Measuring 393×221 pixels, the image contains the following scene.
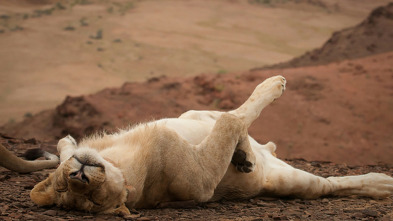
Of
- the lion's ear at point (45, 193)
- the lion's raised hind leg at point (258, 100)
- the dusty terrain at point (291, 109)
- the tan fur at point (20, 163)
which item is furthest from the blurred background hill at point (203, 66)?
Result: the lion's ear at point (45, 193)

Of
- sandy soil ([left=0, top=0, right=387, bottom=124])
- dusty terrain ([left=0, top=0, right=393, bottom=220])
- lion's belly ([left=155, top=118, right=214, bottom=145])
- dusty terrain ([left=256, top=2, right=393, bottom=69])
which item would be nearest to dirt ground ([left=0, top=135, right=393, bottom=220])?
dusty terrain ([left=0, top=0, right=393, bottom=220])

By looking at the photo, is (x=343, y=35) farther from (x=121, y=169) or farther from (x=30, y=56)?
(x=121, y=169)

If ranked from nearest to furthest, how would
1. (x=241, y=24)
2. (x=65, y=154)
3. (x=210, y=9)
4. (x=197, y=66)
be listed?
(x=65, y=154) → (x=197, y=66) → (x=241, y=24) → (x=210, y=9)

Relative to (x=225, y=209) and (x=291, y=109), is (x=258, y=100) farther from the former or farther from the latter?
(x=291, y=109)

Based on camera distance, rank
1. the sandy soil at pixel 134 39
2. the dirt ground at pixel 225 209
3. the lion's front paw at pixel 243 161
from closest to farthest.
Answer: the dirt ground at pixel 225 209 → the lion's front paw at pixel 243 161 → the sandy soil at pixel 134 39

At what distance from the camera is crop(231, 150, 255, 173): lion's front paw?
4840 millimetres

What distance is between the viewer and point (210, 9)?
4022cm

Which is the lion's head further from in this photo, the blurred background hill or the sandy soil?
the sandy soil

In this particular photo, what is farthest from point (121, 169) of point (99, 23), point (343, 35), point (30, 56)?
point (99, 23)

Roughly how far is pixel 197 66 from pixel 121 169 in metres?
23.2

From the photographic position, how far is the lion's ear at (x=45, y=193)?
3.94 meters

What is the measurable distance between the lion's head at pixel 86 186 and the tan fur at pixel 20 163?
40.0 inches

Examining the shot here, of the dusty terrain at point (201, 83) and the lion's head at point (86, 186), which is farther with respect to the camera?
the dusty terrain at point (201, 83)

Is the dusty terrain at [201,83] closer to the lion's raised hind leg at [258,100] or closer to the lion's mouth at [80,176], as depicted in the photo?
the lion's mouth at [80,176]
